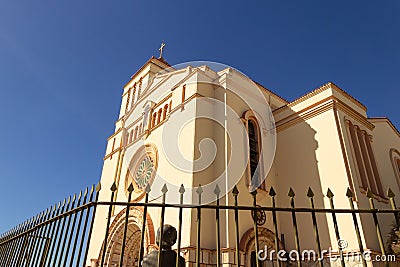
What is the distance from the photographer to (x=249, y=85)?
13.0 meters

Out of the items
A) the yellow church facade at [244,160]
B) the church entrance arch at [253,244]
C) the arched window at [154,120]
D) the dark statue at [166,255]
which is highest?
the arched window at [154,120]

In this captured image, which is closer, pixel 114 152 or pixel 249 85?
pixel 249 85

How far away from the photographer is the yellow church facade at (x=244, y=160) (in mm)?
8820

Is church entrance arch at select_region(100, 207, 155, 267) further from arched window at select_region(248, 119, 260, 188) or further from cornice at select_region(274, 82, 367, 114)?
cornice at select_region(274, 82, 367, 114)

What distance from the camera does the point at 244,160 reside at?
1028 cm

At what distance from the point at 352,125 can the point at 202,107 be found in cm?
557

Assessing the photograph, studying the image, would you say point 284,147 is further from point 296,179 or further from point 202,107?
point 202,107

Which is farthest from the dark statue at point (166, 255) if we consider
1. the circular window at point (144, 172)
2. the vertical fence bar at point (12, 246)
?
the circular window at point (144, 172)

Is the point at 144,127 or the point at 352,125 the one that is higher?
the point at 144,127

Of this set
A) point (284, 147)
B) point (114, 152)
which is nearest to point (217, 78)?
point (284, 147)

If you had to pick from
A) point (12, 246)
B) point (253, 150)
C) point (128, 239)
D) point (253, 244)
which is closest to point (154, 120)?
point (253, 150)

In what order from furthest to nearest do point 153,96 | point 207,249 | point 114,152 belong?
point 114,152 < point 153,96 < point 207,249

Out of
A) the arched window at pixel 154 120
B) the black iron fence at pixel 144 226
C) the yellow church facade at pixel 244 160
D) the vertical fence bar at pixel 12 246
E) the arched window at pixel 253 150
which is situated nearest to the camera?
the black iron fence at pixel 144 226

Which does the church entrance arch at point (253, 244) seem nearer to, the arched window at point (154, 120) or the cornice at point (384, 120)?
the arched window at point (154, 120)
